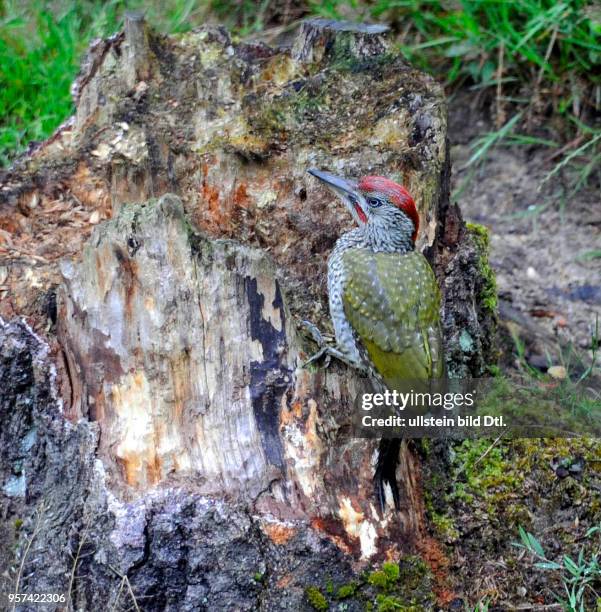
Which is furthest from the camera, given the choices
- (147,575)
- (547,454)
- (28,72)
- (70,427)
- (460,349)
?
(28,72)

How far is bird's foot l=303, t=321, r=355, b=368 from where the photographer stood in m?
3.05

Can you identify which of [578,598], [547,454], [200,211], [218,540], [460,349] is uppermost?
[200,211]

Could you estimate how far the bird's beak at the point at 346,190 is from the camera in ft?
11.8

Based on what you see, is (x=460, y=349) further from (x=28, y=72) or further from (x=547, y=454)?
(x=28, y=72)

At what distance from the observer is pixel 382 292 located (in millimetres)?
3480

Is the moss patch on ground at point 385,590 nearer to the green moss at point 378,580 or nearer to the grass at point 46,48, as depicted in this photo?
the green moss at point 378,580

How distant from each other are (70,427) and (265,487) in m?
0.68

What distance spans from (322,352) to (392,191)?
29.5 inches

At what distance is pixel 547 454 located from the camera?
3305 mm

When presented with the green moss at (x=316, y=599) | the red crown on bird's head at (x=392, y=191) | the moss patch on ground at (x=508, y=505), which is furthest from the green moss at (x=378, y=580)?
the red crown on bird's head at (x=392, y=191)

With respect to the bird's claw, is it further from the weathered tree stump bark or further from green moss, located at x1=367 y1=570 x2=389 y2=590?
green moss, located at x1=367 y1=570 x2=389 y2=590

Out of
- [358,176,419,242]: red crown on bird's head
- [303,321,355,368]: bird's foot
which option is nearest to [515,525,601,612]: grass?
[303,321,355,368]: bird's foot

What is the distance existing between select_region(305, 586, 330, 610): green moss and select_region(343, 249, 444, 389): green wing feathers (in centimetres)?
81

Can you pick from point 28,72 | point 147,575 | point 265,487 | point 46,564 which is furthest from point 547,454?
point 28,72
